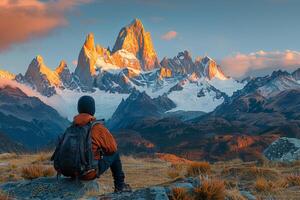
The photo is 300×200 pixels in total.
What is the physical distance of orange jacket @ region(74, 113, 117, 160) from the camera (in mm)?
11896

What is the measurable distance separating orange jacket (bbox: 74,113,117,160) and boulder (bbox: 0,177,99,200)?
0.96 metres

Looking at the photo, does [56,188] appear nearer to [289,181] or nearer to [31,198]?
[31,198]

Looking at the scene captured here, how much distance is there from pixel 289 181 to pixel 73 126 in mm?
7837

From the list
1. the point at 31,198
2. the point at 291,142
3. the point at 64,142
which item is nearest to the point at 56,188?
the point at 31,198

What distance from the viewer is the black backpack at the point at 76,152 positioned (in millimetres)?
11617

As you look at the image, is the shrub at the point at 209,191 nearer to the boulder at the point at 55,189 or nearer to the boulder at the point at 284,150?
the boulder at the point at 55,189

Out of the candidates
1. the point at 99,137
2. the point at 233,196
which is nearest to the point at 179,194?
the point at 233,196

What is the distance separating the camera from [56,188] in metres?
12.6

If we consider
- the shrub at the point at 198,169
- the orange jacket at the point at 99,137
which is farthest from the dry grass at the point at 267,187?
the shrub at the point at 198,169

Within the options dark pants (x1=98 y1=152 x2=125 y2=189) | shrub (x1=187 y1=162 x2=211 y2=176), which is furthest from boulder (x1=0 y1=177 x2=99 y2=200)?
shrub (x1=187 y1=162 x2=211 y2=176)

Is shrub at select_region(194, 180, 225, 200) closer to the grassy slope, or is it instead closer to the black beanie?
the grassy slope

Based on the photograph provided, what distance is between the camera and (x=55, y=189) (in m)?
12.6

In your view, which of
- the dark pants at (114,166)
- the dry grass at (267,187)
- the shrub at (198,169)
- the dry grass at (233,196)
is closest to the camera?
the dry grass at (233,196)

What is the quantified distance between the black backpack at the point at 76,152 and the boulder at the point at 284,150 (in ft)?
70.1
